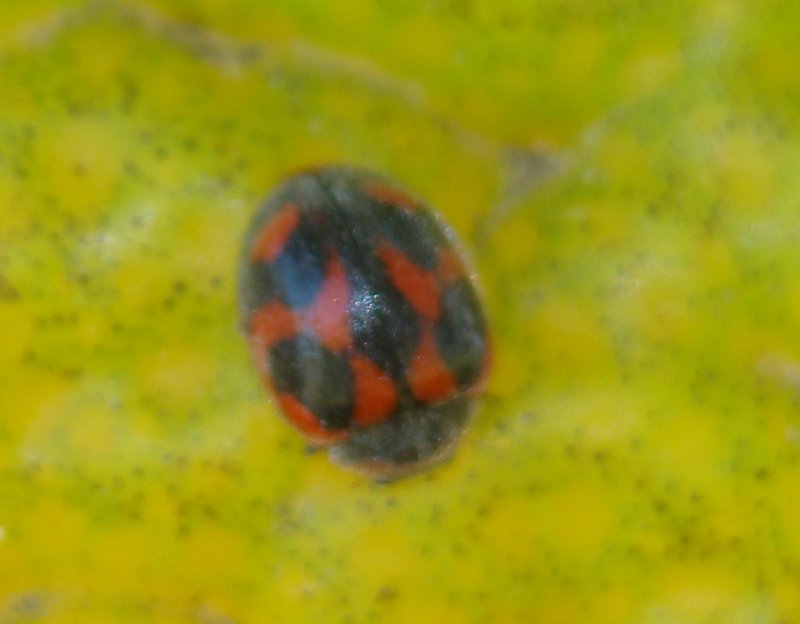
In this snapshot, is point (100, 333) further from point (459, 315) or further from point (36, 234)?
point (459, 315)

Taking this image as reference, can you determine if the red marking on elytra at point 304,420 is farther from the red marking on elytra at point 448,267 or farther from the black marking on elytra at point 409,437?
the red marking on elytra at point 448,267

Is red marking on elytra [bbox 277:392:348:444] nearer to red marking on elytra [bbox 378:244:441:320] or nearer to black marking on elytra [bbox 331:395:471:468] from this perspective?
black marking on elytra [bbox 331:395:471:468]

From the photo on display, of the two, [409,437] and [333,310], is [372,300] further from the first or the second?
[409,437]

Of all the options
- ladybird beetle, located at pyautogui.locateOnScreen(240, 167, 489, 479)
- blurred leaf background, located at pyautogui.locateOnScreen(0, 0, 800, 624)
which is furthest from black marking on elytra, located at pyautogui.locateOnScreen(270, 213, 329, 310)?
blurred leaf background, located at pyautogui.locateOnScreen(0, 0, 800, 624)

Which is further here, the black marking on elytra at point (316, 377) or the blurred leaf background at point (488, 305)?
the blurred leaf background at point (488, 305)

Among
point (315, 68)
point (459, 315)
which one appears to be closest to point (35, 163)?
point (315, 68)

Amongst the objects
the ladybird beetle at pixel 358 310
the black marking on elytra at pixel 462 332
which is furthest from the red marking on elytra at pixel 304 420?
the black marking on elytra at pixel 462 332
